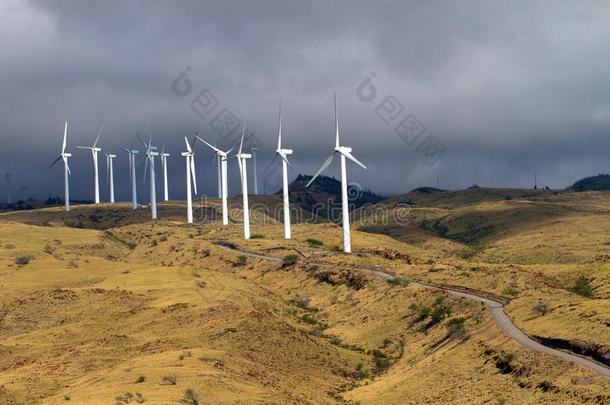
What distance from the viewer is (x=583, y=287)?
95.4 m

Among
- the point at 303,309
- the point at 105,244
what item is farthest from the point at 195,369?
the point at 105,244

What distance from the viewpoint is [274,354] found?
6969 centimetres

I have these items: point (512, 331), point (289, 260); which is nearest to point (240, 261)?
point (289, 260)

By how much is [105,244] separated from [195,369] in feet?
412

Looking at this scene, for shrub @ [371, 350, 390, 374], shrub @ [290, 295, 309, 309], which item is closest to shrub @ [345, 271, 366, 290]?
shrub @ [290, 295, 309, 309]

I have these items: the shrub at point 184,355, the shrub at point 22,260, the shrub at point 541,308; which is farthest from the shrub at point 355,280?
the shrub at point 22,260

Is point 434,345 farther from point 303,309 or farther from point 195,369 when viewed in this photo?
point 303,309

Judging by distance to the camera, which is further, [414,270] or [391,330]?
[414,270]

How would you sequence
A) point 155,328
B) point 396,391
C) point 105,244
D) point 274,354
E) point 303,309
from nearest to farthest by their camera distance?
point 396,391, point 274,354, point 155,328, point 303,309, point 105,244

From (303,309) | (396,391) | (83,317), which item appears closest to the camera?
(396,391)

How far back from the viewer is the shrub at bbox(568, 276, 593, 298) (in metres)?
91.0

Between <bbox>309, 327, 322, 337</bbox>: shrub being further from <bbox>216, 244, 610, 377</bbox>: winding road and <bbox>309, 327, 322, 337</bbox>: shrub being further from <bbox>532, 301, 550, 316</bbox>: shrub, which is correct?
<bbox>532, 301, 550, 316</bbox>: shrub

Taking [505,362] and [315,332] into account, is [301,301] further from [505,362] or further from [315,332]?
[505,362]

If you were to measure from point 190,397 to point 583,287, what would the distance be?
6238 cm
